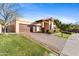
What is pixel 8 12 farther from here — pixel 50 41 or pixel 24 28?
pixel 50 41

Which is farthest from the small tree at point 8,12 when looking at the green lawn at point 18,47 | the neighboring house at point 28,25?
the green lawn at point 18,47

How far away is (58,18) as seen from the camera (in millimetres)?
2520

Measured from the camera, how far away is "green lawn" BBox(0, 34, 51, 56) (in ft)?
8.23

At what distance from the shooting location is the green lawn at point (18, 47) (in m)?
2.51

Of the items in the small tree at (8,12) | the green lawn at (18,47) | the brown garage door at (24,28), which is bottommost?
the green lawn at (18,47)

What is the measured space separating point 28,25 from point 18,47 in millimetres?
285

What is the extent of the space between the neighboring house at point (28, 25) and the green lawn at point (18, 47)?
0.10 m

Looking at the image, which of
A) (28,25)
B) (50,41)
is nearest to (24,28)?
(28,25)

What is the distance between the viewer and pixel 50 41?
2.55m

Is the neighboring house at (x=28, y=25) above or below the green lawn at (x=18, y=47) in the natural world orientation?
above

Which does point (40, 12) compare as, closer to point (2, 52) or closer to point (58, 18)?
point (58, 18)

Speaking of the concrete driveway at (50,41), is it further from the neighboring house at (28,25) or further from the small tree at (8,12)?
the small tree at (8,12)

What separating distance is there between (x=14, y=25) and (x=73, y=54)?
0.76 meters

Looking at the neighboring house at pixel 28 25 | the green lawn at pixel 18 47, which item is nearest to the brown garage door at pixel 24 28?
the neighboring house at pixel 28 25
